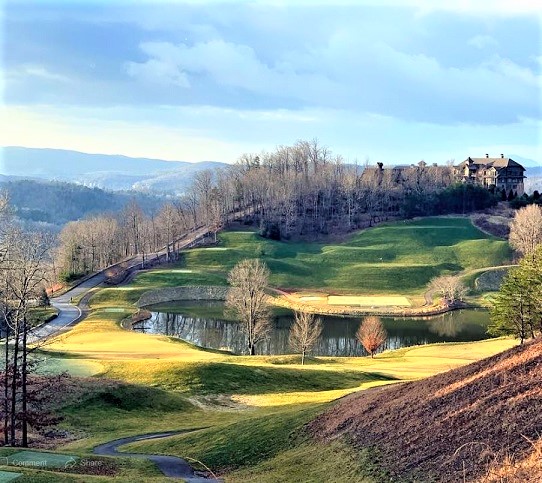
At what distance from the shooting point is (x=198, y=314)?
3627 inches

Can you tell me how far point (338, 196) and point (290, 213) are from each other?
14969 mm

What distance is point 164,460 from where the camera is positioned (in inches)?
918

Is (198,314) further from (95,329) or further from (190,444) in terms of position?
(190,444)

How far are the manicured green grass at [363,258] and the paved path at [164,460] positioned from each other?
7718 centimetres

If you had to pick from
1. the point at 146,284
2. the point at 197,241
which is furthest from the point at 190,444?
the point at 197,241

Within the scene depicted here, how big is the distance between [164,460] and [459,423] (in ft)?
38.7

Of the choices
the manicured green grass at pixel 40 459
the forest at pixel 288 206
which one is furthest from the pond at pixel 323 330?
the manicured green grass at pixel 40 459

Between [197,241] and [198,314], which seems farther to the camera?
[197,241]

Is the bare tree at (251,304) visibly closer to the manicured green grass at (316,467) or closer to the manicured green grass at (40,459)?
the manicured green grass at (40,459)

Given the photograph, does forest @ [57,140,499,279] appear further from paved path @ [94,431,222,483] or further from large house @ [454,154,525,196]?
paved path @ [94,431,222,483]

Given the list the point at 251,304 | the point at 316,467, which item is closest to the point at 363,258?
the point at 251,304

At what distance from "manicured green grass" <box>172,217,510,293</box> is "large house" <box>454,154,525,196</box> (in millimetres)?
36388

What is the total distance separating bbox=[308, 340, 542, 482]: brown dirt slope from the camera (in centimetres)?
1468

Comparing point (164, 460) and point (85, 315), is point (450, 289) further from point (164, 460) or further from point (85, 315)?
point (164, 460)
